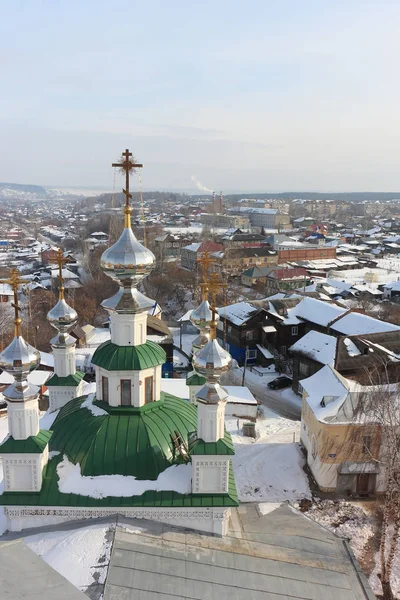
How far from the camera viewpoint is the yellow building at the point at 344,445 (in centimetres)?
1484

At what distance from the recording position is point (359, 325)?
84.2 feet

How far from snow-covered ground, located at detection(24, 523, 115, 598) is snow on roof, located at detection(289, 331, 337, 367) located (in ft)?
54.4

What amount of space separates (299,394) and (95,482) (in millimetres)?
18263

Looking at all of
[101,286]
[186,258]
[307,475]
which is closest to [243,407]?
[307,475]

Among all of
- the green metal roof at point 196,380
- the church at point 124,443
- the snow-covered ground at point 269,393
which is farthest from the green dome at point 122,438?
the snow-covered ground at point 269,393

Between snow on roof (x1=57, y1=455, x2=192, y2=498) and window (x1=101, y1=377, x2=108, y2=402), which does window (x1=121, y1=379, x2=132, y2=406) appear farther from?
snow on roof (x1=57, y1=455, x2=192, y2=498)

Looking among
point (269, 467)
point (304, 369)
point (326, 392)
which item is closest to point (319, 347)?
point (304, 369)

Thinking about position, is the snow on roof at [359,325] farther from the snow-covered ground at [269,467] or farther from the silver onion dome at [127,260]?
the silver onion dome at [127,260]

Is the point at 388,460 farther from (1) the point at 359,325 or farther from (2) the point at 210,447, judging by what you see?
(1) the point at 359,325

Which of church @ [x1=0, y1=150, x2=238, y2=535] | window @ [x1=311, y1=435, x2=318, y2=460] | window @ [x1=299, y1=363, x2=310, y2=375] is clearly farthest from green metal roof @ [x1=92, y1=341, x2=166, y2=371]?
window @ [x1=299, y1=363, x2=310, y2=375]

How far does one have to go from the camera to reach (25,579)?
4527 millimetres

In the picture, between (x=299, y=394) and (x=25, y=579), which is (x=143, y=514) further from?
(x=299, y=394)

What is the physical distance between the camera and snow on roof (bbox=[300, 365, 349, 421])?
15.4 m

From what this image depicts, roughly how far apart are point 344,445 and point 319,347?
8.97 meters
